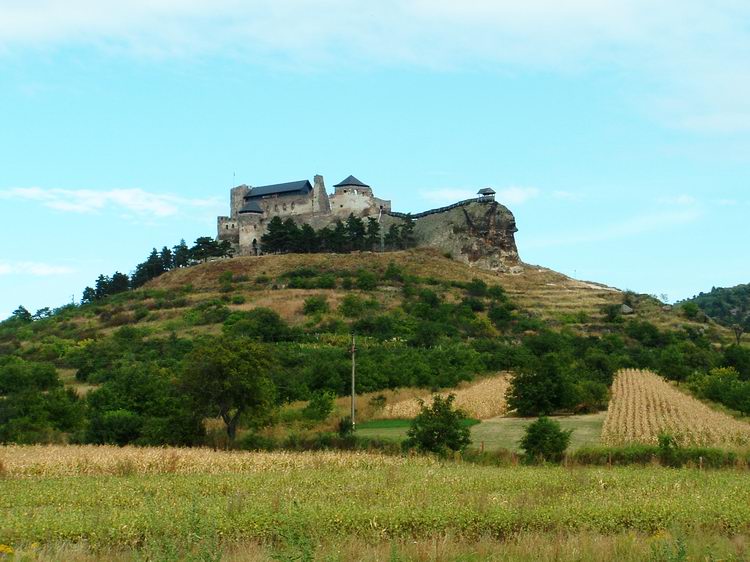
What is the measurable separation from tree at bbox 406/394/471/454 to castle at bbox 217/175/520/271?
236ft

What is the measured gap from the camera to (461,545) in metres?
14.2

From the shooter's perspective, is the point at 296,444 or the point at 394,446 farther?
the point at 296,444

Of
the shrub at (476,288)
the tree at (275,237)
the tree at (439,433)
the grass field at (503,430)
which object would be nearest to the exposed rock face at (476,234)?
the shrub at (476,288)

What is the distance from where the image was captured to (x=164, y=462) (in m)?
24.0

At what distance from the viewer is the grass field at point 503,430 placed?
32.4 meters

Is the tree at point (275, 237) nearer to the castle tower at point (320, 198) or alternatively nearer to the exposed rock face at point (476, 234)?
the castle tower at point (320, 198)

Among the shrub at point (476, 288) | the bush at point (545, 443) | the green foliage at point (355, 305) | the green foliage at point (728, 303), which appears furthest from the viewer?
the green foliage at point (728, 303)

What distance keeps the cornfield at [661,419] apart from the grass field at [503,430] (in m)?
0.75

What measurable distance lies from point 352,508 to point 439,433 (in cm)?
1303

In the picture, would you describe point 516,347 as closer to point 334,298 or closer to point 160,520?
point 334,298

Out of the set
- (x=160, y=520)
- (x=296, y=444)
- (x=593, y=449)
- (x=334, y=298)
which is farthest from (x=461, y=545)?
(x=334, y=298)

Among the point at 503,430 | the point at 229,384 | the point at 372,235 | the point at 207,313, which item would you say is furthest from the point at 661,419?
the point at 372,235

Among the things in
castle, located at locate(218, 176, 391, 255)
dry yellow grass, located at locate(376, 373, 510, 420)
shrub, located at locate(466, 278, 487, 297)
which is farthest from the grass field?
castle, located at locate(218, 176, 391, 255)

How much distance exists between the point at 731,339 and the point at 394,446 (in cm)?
6294
